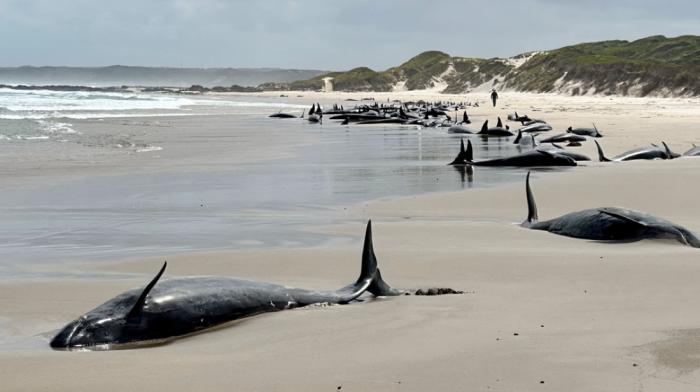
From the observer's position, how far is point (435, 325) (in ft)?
12.7

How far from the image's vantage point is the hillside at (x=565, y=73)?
52.5 metres

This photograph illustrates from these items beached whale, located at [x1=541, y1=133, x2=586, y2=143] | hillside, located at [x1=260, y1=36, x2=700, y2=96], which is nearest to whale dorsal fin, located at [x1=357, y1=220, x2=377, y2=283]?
beached whale, located at [x1=541, y1=133, x2=586, y2=143]

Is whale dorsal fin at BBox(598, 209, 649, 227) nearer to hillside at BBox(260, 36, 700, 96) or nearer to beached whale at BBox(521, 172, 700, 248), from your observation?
beached whale at BBox(521, 172, 700, 248)

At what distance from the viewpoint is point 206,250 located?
19.9ft

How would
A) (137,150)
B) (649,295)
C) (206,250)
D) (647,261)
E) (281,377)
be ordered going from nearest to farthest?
(281,377), (649,295), (647,261), (206,250), (137,150)

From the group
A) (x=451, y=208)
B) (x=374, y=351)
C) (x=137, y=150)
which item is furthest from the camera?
(x=137, y=150)

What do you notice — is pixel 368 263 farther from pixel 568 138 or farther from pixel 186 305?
pixel 568 138

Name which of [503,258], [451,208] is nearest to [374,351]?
[503,258]

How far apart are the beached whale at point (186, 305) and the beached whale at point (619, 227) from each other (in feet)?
7.52

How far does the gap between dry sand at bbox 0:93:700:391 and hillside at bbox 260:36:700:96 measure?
44.6 metres

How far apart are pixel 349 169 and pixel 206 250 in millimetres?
6401

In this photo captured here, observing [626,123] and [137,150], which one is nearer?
[137,150]

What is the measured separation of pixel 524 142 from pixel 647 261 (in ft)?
38.7

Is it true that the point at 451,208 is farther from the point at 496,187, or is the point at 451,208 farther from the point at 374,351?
the point at 374,351
